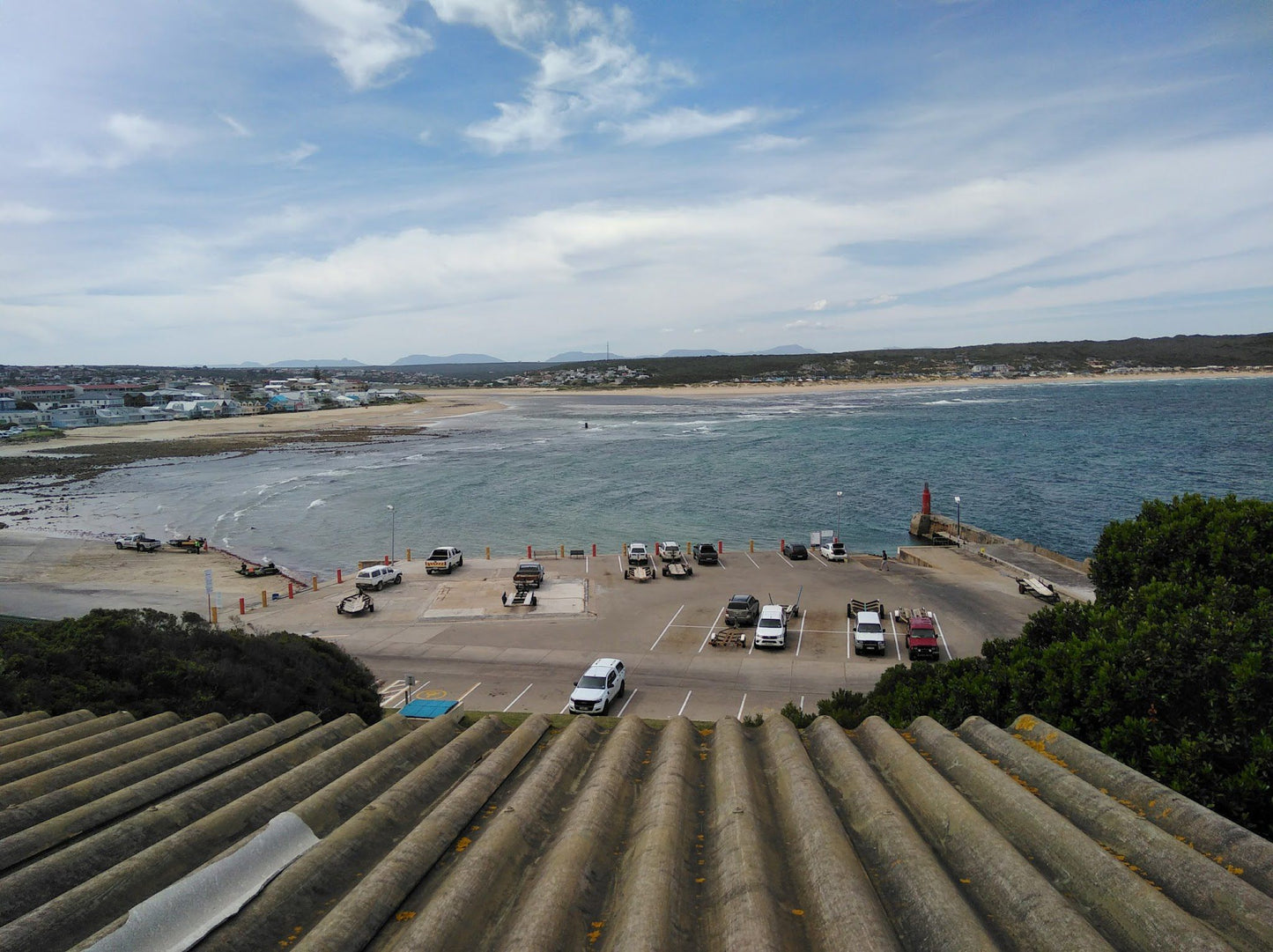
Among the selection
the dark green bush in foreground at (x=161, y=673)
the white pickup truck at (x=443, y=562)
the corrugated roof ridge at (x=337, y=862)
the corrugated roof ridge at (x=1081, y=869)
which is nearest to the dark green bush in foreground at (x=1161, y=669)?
the corrugated roof ridge at (x=1081, y=869)

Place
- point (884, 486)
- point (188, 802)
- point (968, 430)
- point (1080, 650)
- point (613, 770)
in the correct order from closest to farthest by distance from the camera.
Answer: point (188, 802) → point (613, 770) → point (1080, 650) → point (884, 486) → point (968, 430)

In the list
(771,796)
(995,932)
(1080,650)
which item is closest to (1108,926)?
(995,932)

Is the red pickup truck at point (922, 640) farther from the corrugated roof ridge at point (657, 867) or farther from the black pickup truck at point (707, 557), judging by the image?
the corrugated roof ridge at point (657, 867)

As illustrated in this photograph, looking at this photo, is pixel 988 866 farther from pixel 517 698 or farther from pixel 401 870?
pixel 517 698

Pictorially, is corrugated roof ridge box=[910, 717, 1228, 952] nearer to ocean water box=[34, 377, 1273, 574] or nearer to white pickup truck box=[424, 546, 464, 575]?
white pickup truck box=[424, 546, 464, 575]

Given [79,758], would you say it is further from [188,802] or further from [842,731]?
[842,731]

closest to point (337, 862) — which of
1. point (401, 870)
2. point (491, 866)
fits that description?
point (401, 870)
